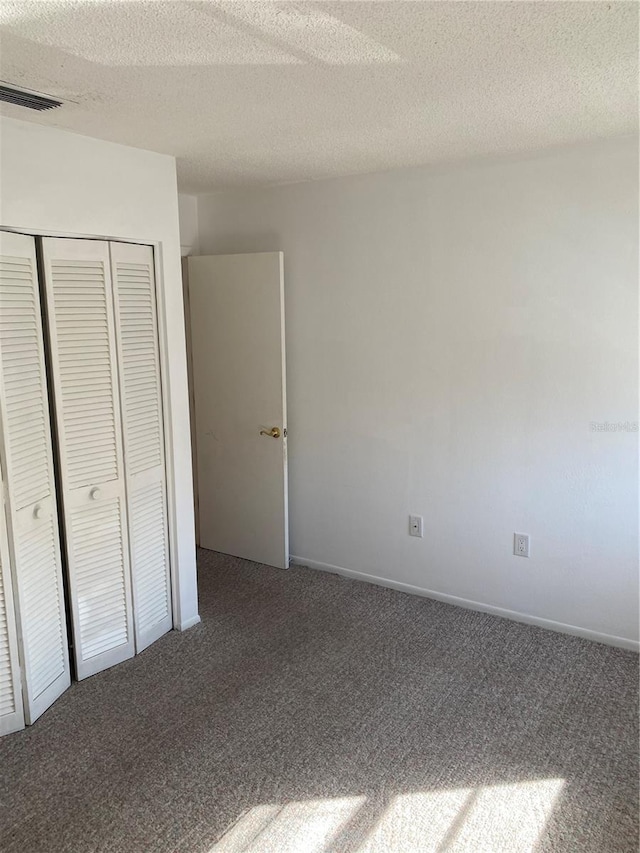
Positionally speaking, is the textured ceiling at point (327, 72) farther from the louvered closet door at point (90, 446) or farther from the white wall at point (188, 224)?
the white wall at point (188, 224)

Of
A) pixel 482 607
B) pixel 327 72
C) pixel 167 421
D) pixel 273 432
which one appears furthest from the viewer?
pixel 273 432

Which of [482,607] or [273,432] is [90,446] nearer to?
[273,432]

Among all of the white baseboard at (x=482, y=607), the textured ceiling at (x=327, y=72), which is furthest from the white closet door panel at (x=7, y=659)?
the white baseboard at (x=482, y=607)

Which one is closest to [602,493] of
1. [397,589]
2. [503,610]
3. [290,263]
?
[503,610]

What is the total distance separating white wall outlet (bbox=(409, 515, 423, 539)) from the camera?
3.73 metres

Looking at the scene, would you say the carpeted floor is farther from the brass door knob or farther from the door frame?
the brass door knob

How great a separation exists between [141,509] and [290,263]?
171cm

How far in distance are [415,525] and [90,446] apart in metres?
1.82

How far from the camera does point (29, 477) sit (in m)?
2.61

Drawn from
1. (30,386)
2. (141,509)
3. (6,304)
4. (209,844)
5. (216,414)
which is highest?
(6,304)

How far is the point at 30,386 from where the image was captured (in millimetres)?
2600

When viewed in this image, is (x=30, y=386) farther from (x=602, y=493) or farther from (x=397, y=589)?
(x=602, y=493)

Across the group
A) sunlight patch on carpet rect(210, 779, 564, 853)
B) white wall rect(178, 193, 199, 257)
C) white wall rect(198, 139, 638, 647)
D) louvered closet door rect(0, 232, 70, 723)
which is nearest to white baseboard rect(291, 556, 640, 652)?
white wall rect(198, 139, 638, 647)

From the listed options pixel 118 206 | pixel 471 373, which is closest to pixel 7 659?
pixel 118 206
